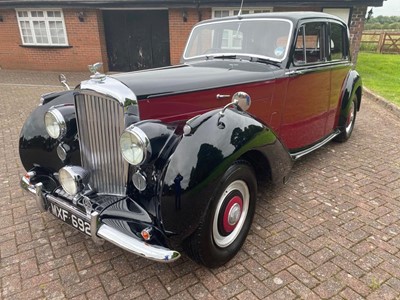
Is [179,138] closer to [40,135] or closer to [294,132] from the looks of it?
[40,135]

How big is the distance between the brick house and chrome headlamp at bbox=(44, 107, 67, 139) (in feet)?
31.1

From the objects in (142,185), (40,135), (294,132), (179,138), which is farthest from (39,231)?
(294,132)

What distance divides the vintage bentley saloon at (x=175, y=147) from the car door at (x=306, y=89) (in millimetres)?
24

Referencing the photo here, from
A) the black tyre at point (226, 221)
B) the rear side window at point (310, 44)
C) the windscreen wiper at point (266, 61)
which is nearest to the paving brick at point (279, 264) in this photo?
the black tyre at point (226, 221)

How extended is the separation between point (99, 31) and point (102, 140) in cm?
1102

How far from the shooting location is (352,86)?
472cm

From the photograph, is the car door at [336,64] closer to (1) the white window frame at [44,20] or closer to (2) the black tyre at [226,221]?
(2) the black tyre at [226,221]

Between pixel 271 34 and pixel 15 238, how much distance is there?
128 inches

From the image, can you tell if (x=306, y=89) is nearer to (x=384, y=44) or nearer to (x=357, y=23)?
(x=357, y=23)

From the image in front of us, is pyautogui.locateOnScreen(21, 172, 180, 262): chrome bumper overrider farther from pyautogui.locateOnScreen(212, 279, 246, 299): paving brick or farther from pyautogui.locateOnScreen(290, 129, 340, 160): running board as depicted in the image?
pyautogui.locateOnScreen(290, 129, 340, 160): running board

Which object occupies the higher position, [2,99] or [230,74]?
[230,74]

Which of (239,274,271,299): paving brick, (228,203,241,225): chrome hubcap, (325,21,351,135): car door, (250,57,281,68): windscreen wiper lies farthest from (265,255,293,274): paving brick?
(325,21,351,135): car door

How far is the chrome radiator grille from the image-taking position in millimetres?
2262

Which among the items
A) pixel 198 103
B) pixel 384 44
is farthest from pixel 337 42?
pixel 384 44
